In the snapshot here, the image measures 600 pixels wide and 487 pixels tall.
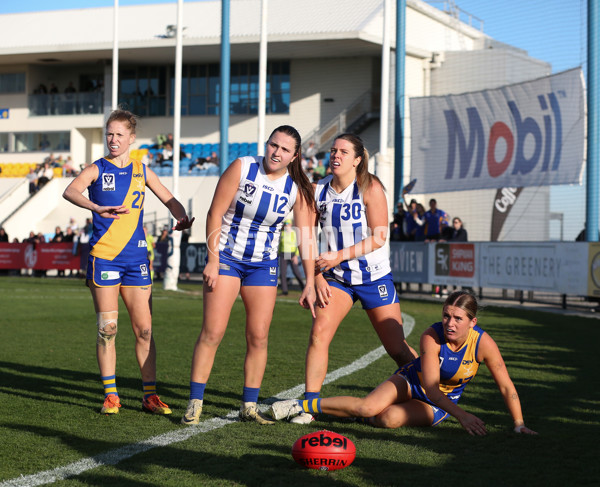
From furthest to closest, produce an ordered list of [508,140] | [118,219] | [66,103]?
[66,103] < [508,140] < [118,219]

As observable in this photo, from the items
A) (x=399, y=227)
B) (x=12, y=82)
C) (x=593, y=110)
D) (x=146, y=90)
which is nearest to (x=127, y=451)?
(x=593, y=110)

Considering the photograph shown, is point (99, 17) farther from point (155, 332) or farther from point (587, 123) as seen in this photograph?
point (155, 332)

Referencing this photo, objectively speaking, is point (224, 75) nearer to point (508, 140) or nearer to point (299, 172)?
point (508, 140)

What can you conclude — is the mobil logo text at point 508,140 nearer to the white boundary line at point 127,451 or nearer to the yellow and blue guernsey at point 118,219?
the white boundary line at point 127,451

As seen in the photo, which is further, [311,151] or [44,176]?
[44,176]

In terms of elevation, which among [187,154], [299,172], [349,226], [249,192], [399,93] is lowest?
[349,226]

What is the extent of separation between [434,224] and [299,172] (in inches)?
625

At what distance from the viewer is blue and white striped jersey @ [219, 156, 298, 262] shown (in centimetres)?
580

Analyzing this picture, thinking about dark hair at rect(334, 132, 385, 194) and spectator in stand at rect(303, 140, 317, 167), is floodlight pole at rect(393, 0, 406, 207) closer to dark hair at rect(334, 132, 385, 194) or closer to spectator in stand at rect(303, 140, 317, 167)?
spectator in stand at rect(303, 140, 317, 167)

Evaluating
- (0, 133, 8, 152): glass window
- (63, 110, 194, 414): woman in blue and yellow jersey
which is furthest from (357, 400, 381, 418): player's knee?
(0, 133, 8, 152): glass window

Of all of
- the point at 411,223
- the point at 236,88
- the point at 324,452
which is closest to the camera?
the point at 324,452

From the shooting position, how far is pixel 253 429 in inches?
220

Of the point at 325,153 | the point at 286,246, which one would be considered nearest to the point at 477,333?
the point at 286,246

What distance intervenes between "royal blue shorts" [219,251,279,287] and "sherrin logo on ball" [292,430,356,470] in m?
1.55
